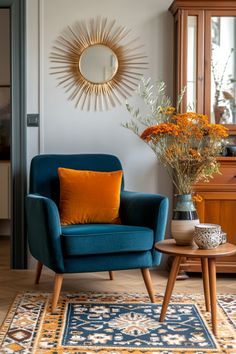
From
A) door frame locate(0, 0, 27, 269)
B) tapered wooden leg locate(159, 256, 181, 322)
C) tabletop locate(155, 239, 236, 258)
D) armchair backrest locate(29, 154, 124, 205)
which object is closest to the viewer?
tabletop locate(155, 239, 236, 258)

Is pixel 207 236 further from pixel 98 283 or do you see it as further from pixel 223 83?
pixel 223 83

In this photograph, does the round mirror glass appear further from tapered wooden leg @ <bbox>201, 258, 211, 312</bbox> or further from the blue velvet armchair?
tapered wooden leg @ <bbox>201, 258, 211, 312</bbox>

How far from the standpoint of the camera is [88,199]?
12.4ft

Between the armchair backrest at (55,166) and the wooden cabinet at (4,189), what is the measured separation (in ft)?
5.96

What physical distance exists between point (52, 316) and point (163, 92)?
1924mm

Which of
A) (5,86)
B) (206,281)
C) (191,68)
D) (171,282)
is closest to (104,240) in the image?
(171,282)

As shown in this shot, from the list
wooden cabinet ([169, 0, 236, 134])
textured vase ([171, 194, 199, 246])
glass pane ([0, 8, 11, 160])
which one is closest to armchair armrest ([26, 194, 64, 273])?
textured vase ([171, 194, 199, 246])

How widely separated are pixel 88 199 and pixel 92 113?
86 centimetres

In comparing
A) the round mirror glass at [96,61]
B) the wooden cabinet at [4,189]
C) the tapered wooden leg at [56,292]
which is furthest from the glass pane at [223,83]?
the wooden cabinet at [4,189]

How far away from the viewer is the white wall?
14.3 ft

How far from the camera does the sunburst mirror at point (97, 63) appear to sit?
436cm

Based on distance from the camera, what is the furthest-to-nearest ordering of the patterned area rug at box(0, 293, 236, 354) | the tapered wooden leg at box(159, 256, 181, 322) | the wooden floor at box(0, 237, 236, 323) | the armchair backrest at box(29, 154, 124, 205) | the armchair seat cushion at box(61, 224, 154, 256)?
the armchair backrest at box(29, 154, 124, 205)
the wooden floor at box(0, 237, 236, 323)
the armchair seat cushion at box(61, 224, 154, 256)
the tapered wooden leg at box(159, 256, 181, 322)
the patterned area rug at box(0, 293, 236, 354)

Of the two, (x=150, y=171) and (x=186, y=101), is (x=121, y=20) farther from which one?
(x=150, y=171)

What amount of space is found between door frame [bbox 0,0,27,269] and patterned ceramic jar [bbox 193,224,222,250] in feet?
5.80
